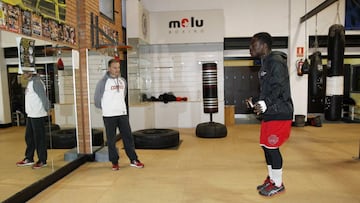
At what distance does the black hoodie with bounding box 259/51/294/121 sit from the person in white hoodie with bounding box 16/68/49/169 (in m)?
2.84

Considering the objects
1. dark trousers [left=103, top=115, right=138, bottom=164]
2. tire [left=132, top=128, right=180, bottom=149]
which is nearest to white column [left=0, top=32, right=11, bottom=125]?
dark trousers [left=103, top=115, right=138, bottom=164]

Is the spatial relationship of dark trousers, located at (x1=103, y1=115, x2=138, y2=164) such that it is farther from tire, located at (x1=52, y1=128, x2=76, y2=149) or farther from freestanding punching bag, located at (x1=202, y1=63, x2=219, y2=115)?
freestanding punching bag, located at (x1=202, y1=63, x2=219, y2=115)

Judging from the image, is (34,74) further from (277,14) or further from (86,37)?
(277,14)

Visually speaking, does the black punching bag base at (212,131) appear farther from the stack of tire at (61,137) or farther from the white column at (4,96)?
the white column at (4,96)

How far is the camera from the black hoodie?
2.84 m

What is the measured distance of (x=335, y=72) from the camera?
5.20 meters

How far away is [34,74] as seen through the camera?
11.5 feet

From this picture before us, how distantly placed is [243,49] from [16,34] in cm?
712

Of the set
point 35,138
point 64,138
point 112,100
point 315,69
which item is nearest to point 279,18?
point 315,69

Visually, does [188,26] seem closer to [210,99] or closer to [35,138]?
[210,99]

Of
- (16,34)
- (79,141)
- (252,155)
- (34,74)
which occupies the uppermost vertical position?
(16,34)

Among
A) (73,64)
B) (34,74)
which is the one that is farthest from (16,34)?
(73,64)

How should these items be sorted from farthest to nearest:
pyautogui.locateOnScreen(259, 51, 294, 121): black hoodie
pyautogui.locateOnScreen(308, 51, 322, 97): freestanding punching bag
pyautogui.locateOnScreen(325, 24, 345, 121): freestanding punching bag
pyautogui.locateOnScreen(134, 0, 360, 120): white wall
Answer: pyautogui.locateOnScreen(134, 0, 360, 120): white wall
pyautogui.locateOnScreen(308, 51, 322, 97): freestanding punching bag
pyautogui.locateOnScreen(325, 24, 345, 121): freestanding punching bag
pyautogui.locateOnScreen(259, 51, 294, 121): black hoodie

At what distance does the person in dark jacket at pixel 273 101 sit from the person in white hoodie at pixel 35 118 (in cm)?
276
